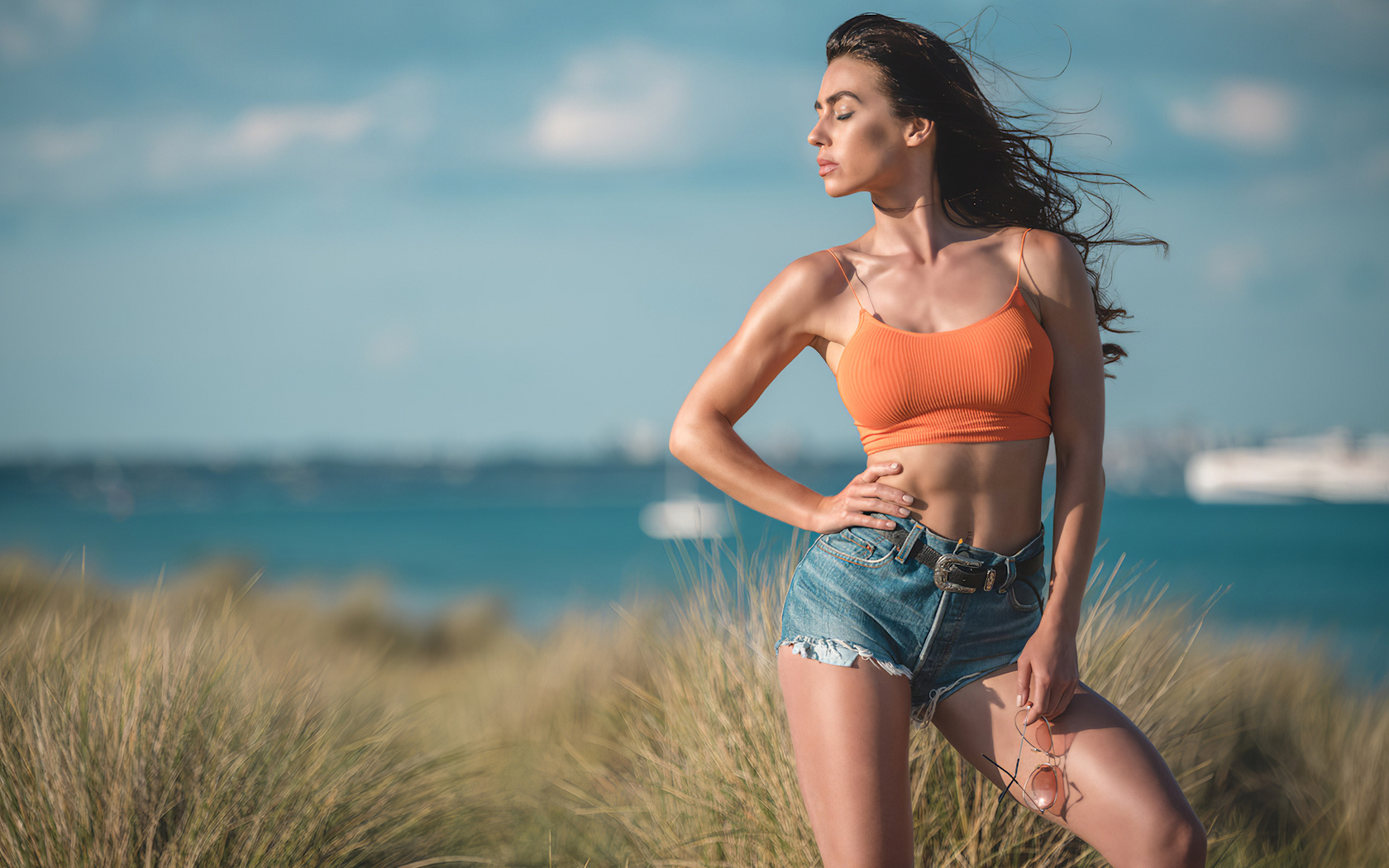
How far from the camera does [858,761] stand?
177 cm

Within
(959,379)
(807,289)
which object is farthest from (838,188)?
(959,379)

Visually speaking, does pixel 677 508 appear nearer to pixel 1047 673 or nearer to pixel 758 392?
pixel 758 392

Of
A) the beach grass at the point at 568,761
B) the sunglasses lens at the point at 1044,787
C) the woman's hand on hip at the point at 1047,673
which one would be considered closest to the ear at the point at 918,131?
the woman's hand on hip at the point at 1047,673

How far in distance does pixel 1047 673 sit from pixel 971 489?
36cm

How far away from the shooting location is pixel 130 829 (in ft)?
8.32

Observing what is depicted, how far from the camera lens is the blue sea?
1171 centimetres

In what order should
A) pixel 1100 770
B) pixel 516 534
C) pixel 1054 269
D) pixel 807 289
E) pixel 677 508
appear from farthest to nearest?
pixel 516 534 → pixel 677 508 → pixel 807 289 → pixel 1054 269 → pixel 1100 770

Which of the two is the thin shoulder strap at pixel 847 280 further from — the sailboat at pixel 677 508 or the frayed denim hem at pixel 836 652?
the sailboat at pixel 677 508

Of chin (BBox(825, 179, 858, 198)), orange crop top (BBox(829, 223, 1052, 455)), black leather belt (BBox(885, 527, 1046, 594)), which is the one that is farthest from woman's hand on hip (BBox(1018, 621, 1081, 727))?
chin (BBox(825, 179, 858, 198))

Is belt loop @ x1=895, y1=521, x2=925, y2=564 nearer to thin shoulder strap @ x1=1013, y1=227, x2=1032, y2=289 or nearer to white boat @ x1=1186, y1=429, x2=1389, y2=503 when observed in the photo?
thin shoulder strap @ x1=1013, y1=227, x2=1032, y2=289

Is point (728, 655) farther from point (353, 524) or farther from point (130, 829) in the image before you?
point (353, 524)

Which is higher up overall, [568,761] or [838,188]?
[838,188]

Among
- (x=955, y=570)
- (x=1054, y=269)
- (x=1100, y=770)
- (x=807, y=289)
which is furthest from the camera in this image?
(x=807, y=289)

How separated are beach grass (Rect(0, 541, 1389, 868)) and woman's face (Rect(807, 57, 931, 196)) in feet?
5.08
